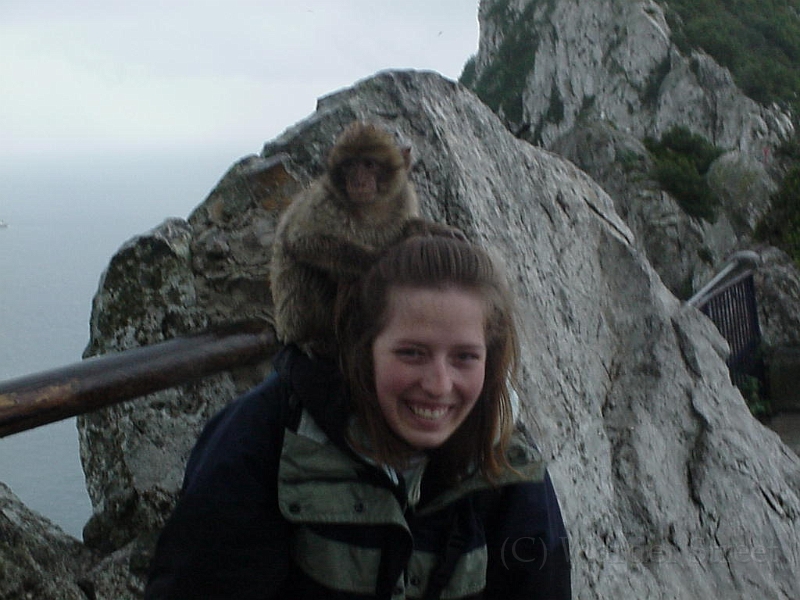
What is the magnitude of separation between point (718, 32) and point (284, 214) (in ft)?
75.0

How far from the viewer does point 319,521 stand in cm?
127

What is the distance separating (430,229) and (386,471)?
648 millimetres

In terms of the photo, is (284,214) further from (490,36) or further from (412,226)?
(490,36)

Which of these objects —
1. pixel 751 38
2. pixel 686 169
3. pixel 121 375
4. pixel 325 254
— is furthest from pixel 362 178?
pixel 751 38

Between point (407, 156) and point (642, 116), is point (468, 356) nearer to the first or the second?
point (407, 156)

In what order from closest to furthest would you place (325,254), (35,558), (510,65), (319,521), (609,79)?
(319,521)
(35,558)
(325,254)
(609,79)
(510,65)


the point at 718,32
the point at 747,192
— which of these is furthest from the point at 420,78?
the point at 718,32

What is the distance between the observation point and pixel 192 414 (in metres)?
2.38

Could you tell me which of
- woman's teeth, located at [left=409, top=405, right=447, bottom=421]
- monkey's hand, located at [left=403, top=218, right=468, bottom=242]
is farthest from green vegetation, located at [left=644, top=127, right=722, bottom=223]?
woman's teeth, located at [left=409, top=405, right=447, bottom=421]

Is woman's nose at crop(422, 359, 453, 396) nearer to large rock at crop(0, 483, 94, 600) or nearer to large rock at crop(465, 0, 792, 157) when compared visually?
large rock at crop(0, 483, 94, 600)

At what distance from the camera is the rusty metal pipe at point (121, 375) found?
1.58 m

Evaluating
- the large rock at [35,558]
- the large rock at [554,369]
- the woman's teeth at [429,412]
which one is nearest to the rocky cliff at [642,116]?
the large rock at [554,369]

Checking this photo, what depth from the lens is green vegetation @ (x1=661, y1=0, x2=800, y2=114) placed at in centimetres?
2039

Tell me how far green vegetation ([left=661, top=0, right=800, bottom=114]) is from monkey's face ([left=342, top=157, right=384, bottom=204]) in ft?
64.9
